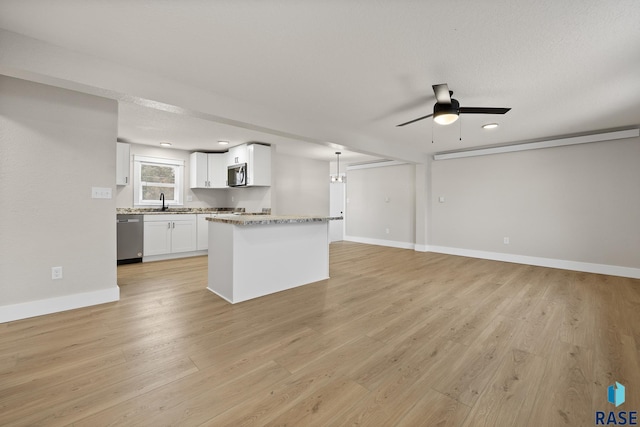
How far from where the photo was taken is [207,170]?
6.15 m

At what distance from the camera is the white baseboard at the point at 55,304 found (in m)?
2.43

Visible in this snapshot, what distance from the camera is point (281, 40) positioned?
6.81ft

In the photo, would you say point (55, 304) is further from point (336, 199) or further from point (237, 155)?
point (336, 199)

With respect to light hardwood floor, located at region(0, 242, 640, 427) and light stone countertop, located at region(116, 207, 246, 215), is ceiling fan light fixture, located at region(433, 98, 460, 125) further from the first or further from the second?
light stone countertop, located at region(116, 207, 246, 215)

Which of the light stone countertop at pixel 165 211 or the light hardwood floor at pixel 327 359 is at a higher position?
the light stone countertop at pixel 165 211

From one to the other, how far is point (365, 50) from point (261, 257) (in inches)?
94.7

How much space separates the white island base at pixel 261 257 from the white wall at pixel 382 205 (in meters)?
3.78

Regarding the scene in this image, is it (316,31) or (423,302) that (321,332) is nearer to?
(423,302)

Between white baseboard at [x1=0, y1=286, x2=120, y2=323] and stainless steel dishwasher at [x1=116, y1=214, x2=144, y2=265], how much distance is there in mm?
2158

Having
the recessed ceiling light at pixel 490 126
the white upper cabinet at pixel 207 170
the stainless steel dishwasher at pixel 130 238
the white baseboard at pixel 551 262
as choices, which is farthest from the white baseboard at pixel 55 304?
the white baseboard at pixel 551 262

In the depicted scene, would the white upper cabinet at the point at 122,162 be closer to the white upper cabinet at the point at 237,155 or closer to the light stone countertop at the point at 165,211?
the light stone countertop at the point at 165,211

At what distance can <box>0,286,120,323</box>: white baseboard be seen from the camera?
2433mm

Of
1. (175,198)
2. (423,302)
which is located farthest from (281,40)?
(175,198)

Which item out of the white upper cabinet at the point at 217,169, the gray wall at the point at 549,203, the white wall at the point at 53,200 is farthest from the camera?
the white upper cabinet at the point at 217,169
